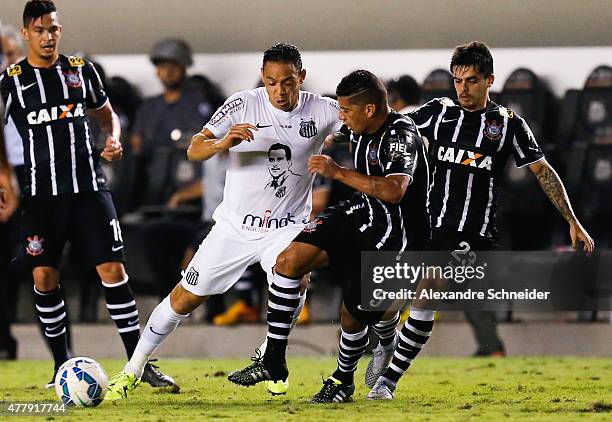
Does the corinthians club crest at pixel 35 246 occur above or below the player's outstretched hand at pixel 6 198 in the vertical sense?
below

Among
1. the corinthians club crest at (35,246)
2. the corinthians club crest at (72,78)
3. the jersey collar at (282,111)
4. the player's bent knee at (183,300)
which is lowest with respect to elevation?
the player's bent knee at (183,300)

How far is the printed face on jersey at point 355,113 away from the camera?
614cm

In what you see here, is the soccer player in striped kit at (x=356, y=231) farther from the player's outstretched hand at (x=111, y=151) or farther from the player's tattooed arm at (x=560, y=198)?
the player's outstretched hand at (x=111, y=151)

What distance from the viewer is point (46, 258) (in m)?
7.19

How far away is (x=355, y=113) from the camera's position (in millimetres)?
6156

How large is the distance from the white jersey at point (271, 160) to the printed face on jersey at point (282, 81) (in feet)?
0.45

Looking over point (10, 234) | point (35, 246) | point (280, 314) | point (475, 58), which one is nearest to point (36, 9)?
point (35, 246)

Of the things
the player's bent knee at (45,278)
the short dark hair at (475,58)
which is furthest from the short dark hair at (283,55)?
the player's bent knee at (45,278)

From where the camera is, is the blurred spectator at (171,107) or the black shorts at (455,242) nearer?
the black shorts at (455,242)

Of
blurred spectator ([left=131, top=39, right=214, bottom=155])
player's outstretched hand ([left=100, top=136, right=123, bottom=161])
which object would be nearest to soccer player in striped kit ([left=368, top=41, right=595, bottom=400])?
player's outstretched hand ([left=100, top=136, right=123, bottom=161])

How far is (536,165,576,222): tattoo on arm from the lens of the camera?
6.68 m

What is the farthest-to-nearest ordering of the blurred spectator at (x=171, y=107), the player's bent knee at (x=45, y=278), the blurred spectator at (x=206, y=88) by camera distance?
the blurred spectator at (x=206, y=88)
the blurred spectator at (x=171, y=107)
the player's bent knee at (x=45, y=278)

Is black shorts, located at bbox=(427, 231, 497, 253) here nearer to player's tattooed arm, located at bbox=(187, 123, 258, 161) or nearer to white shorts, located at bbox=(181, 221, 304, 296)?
white shorts, located at bbox=(181, 221, 304, 296)

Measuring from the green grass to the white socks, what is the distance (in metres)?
0.18
